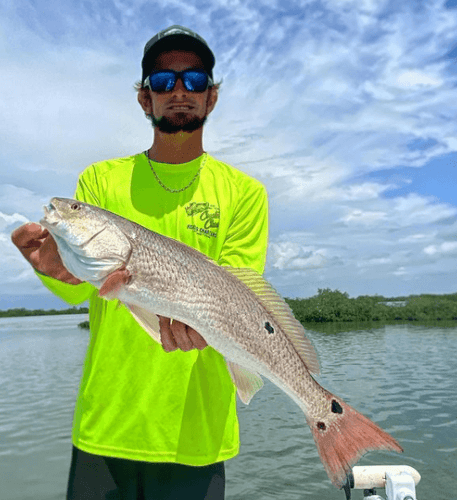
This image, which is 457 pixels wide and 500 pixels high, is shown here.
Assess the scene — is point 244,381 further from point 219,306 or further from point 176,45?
point 176,45

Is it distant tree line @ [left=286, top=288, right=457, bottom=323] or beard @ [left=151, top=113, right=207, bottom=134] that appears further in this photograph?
distant tree line @ [left=286, top=288, right=457, bottom=323]

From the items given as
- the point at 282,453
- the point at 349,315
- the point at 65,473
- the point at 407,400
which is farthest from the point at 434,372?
the point at 349,315

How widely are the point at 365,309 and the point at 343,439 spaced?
53.9 meters

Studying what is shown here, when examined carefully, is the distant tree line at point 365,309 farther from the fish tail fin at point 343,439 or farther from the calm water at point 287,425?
the fish tail fin at point 343,439

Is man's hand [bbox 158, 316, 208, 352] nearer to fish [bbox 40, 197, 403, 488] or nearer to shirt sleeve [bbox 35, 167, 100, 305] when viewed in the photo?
fish [bbox 40, 197, 403, 488]

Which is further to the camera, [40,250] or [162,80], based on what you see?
[162,80]

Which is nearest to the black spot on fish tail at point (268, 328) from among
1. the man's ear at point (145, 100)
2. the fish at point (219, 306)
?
the fish at point (219, 306)

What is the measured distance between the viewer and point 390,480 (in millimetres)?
3975

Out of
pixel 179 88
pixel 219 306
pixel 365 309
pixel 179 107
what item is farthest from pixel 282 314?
pixel 365 309

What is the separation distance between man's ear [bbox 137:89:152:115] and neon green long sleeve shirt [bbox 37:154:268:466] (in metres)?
0.79

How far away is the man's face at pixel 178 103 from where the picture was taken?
11.3ft

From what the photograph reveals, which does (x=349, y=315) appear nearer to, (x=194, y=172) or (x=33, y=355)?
(x=33, y=355)

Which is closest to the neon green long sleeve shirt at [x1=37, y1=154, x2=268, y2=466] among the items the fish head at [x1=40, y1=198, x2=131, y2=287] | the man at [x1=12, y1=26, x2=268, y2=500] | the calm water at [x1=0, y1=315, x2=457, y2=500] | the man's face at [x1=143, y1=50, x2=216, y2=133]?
the man at [x1=12, y1=26, x2=268, y2=500]

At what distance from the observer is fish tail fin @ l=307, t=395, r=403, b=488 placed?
8.67 feet
